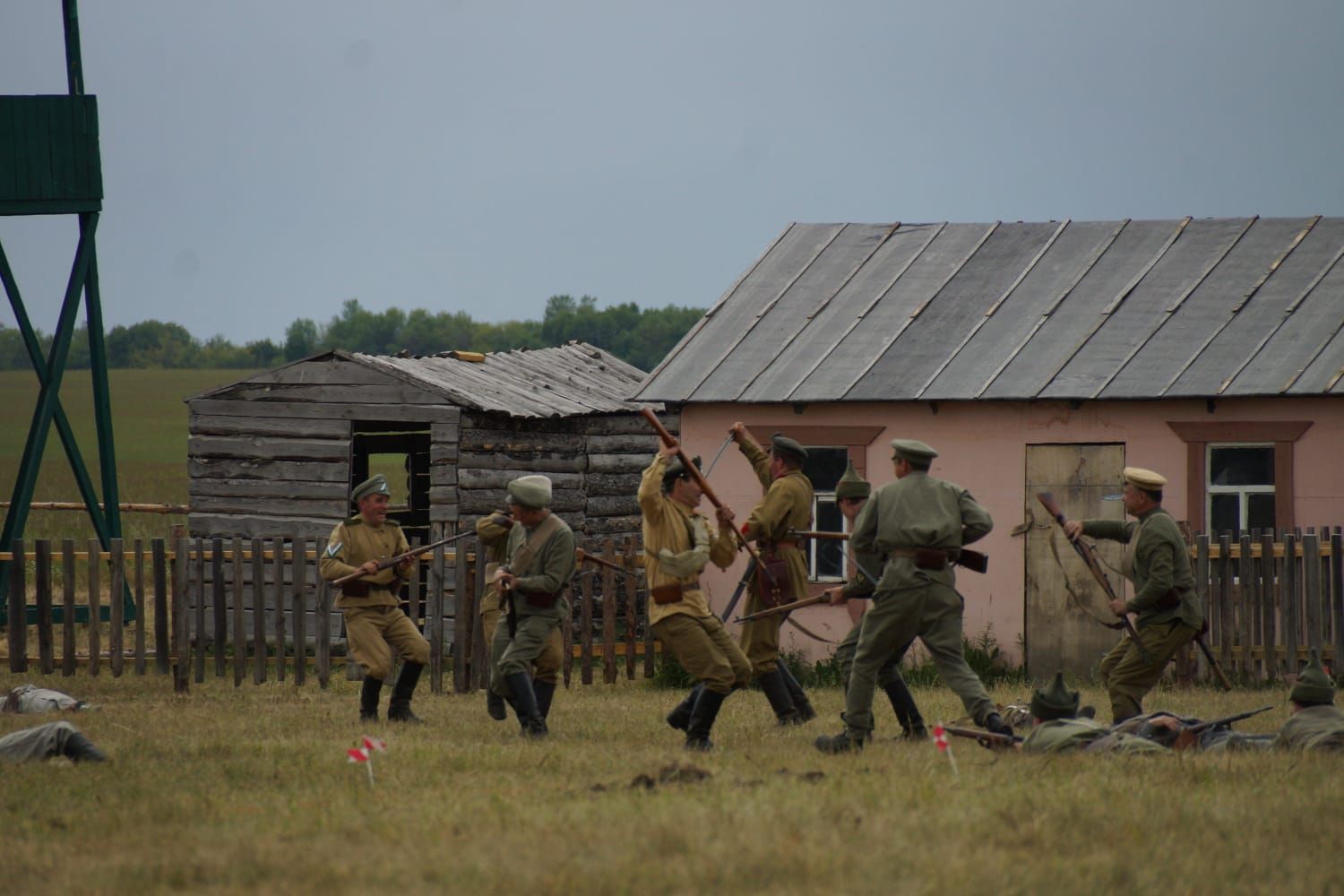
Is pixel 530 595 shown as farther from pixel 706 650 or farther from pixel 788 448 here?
pixel 788 448

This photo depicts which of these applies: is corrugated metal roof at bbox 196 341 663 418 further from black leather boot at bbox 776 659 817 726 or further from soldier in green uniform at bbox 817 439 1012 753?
soldier in green uniform at bbox 817 439 1012 753

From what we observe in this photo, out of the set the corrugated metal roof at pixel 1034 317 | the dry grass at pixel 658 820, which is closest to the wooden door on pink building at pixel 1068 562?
the corrugated metal roof at pixel 1034 317

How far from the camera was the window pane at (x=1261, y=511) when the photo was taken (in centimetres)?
1487

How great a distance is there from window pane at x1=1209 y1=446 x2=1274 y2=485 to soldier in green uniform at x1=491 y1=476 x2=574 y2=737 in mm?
6882

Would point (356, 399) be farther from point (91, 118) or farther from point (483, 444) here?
point (91, 118)

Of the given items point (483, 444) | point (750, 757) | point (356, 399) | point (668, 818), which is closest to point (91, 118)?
point (356, 399)

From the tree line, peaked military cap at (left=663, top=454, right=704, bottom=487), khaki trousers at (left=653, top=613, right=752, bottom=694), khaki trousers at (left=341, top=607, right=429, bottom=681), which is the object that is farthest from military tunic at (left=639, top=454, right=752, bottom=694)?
the tree line

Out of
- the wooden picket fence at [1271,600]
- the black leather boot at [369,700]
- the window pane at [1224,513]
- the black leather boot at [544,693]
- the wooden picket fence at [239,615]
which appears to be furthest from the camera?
the window pane at [1224,513]

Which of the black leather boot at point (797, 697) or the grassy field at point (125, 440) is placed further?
the grassy field at point (125, 440)

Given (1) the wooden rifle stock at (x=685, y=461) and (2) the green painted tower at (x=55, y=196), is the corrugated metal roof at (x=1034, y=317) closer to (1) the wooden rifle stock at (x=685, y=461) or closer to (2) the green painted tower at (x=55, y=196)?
(1) the wooden rifle stock at (x=685, y=461)

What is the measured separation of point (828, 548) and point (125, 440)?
2109 inches

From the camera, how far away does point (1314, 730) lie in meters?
9.15

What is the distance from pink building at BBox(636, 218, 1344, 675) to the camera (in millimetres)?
14719

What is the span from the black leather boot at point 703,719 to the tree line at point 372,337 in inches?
2469
